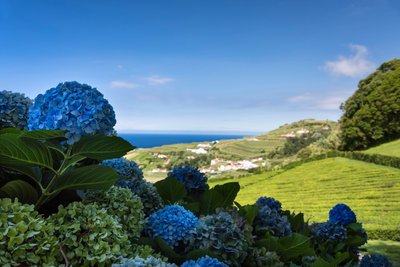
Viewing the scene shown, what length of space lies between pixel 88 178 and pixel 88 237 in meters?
0.20

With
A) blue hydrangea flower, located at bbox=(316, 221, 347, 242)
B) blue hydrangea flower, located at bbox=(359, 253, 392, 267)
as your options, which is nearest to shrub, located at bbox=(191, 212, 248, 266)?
blue hydrangea flower, located at bbox=(316, 221, 347, 242)

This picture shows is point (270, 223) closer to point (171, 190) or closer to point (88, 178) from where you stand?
point (171, 190)

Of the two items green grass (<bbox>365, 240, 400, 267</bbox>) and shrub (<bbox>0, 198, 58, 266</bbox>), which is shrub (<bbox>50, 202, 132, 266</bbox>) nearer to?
shrub (<bbox>0, 198, 58, 266</bbox>)

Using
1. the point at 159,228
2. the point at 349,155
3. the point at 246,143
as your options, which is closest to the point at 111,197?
the point at 159,228

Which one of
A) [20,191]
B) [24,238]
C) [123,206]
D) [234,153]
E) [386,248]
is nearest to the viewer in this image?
[24,238]

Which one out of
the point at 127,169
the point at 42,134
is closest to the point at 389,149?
the point at 127,169

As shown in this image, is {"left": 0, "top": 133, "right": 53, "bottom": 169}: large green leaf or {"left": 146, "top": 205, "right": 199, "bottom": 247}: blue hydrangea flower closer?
{"left": 0, "top": 133, "right": 53, "bottom": 169}: large green leaf

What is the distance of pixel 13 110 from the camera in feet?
6.50

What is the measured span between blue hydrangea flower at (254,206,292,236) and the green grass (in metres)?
6.02

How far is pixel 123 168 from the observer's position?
6.64 feet

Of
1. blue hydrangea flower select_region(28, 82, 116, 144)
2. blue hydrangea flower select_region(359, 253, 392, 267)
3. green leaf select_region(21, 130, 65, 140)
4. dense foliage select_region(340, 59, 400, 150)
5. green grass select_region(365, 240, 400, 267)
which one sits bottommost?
green grass select_region(365, 240, 400, 267)

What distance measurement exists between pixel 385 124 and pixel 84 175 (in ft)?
78.5

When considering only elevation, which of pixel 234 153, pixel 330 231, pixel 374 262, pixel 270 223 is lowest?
pixel 234 153

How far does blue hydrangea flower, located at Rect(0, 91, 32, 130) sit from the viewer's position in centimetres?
197
